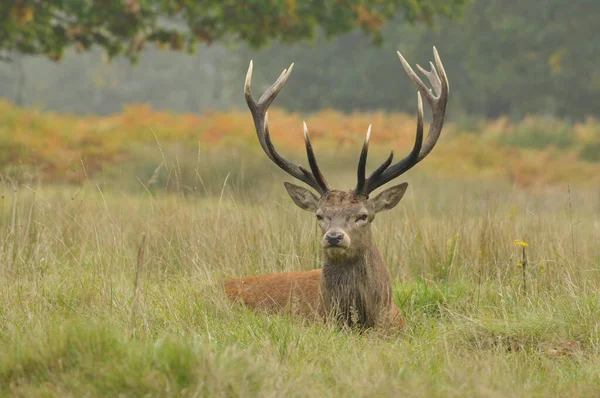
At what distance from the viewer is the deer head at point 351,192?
5.70m

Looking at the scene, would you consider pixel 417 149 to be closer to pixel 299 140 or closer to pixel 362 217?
pixel 362 217

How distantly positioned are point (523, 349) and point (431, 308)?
4.51 feet

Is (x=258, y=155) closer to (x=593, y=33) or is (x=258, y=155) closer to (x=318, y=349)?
A: (x=318, y=349)

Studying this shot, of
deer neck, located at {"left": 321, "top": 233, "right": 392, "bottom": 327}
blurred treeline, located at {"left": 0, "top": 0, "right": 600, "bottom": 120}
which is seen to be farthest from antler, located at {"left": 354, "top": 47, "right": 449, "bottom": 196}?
blurred treeline, located at {"left": 0, "top": 0, "right": 600, "bottom": 120}

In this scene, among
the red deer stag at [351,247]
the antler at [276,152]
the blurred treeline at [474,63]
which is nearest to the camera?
the red deer stag at [351,247]

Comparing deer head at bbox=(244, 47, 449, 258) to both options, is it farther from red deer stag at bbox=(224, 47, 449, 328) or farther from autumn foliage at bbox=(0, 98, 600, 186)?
autumn foliage at bbox=(0, 98, 600, 186)

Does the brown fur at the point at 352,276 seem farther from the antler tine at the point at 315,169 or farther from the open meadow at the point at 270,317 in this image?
the open meadow at the point at 270,317

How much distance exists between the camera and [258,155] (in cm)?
1628

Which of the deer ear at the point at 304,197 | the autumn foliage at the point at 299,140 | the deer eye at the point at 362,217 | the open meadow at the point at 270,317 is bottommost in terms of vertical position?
the open meadow at the point at 270,317

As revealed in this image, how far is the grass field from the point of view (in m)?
4.14

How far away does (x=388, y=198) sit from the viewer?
6.08 metres

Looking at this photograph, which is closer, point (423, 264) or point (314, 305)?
point (314, 305)

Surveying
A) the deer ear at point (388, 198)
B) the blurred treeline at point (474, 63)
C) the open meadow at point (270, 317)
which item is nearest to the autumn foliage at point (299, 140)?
the blurred treeline at point (474, 63)

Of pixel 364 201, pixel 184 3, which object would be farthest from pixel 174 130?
pixel 364 201
